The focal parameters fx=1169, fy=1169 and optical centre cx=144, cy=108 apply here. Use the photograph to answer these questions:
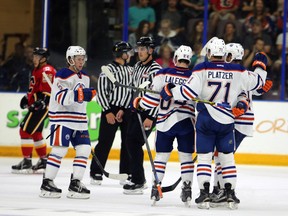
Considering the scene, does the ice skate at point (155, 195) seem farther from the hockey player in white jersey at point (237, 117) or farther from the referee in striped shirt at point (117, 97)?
the referee in striped shirt at point (117, 97)

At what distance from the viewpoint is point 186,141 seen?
1022 cm

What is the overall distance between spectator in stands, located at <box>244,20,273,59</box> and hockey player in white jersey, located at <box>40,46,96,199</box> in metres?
5.65

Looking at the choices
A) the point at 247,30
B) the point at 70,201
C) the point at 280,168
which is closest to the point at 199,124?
the point at 70,201

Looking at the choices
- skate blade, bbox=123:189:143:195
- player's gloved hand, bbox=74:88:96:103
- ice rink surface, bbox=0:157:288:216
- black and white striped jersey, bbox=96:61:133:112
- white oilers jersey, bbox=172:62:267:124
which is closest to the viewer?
ice rink surface, bbox=0:157:288:216

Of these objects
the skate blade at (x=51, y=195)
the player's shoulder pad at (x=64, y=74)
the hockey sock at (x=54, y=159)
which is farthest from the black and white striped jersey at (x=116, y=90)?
the skate blade at (x=51, y=195)

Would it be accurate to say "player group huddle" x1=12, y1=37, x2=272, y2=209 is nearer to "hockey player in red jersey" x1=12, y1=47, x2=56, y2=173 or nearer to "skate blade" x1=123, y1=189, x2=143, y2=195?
"skate blade" x1=123, y1=189, x2=143, y2=195

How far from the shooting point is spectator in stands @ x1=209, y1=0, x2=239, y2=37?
16141mm

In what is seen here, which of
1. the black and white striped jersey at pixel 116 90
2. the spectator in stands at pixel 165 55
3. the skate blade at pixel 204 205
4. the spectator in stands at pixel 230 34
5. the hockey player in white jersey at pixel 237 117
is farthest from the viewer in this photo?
the spectator in stands at pixel 165 55

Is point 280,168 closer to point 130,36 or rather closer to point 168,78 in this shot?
point 130,36

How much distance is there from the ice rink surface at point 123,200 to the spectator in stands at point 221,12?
282 cm

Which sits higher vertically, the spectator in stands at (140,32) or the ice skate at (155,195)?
the spectator in stands at (140,32)

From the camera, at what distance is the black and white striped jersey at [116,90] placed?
1197 cm

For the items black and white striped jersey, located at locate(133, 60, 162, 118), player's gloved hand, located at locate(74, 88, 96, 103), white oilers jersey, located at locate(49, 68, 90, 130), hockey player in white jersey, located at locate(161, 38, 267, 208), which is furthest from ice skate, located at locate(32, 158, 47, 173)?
hockey player in white jersey, located at locate(161, 38, 267, 208)

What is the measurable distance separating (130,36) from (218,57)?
648cm
